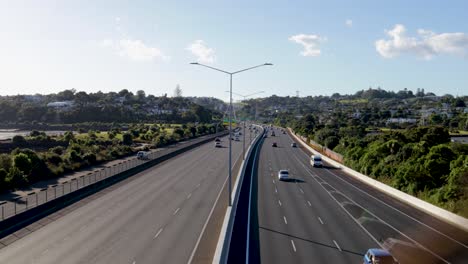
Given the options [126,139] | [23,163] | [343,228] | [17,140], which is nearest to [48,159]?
[23,163]

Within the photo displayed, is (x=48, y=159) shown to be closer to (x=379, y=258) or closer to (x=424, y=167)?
(x=424, y=167)

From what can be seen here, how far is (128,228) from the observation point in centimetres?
2800

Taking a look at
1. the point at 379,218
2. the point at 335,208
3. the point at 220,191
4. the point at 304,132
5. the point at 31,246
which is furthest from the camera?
the point at 304,132

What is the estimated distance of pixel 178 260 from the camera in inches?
832

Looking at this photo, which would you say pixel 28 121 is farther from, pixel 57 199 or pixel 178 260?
pixel 178 260

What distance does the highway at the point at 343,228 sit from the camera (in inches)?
915

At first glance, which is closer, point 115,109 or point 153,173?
point 153,173

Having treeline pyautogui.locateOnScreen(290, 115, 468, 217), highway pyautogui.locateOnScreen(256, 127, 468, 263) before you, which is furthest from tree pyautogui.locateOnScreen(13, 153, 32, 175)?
treeline pyautogui.locateOnScreen(290, 115, 468, 217)

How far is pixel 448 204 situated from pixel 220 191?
59.2 ft

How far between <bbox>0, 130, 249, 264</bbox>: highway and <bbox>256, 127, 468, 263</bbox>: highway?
4.28 m

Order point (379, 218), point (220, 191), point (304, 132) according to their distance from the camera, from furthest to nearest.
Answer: point (304, 132) < point (220, 191) < point (379, 218)

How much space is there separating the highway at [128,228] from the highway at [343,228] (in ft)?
14.0

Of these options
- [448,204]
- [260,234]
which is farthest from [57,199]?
[448,204]

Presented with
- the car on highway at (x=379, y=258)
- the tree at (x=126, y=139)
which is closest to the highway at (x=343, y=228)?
the car on highway at (x=379, y=258)
